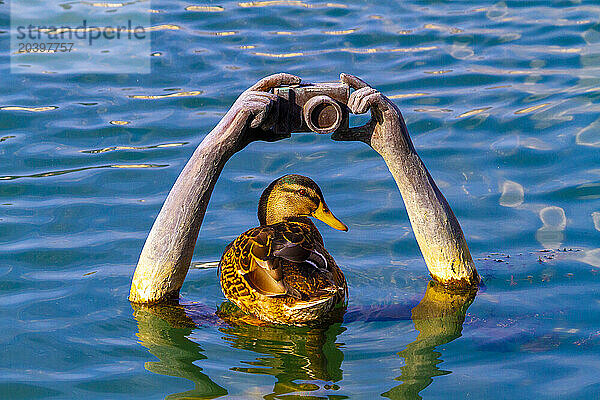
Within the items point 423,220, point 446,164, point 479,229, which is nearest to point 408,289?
point 423,220

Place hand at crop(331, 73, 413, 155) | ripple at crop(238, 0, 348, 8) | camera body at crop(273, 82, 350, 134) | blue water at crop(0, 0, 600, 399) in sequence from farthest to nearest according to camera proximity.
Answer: ripple at crop(238, 0, 348, 8) → hand at crop(331, 73, 413, 155) → camera body at crop(273, 82, 350, 134) → blue water at crop(0, 0, 600, 399)

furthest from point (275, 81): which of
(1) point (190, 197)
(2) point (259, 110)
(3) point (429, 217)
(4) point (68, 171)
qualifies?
(4) point (68, 171)

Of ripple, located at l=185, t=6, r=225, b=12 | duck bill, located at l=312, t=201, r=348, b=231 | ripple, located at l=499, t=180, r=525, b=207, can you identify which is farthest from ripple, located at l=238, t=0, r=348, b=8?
duck bill, located at l=312, t=201, r=348, b=231

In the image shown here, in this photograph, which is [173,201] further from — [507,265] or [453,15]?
[453,15]

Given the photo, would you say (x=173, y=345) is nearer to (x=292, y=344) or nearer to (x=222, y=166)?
(x=292, y=344)

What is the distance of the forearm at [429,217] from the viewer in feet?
19.0

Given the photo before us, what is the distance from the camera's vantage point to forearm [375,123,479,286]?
5.80 meters

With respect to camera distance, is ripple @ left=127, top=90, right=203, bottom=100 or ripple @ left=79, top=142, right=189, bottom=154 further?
ripple @ left=127, top=90, right=203, bottom=100

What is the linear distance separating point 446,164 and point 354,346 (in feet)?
11.6

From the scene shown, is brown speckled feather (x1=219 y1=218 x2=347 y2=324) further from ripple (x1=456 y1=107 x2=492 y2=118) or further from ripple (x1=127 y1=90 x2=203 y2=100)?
ripple (x1=127 y1=90 x2=203 y2=100)

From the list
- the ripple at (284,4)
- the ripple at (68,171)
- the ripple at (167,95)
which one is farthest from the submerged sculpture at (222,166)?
the ripple at (284,4)

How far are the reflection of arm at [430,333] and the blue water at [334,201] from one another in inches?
0.7

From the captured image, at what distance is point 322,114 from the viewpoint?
5410 mm

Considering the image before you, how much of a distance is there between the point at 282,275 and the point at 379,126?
3.66 feet
